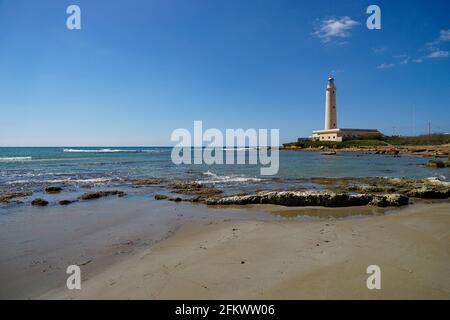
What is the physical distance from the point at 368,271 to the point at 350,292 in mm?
912

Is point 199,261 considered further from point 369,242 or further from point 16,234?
point 16,234

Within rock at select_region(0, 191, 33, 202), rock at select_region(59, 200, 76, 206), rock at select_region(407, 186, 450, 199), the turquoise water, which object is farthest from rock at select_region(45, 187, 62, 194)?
rock at select_region(407, 186, 450, 199)

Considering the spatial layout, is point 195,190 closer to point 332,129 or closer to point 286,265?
point 286,265

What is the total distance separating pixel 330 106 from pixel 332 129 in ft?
26.0

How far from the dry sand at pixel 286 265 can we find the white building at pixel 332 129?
304ft

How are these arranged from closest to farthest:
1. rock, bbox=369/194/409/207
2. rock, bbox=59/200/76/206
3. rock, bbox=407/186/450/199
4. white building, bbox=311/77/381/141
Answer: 1. rock, bbox=369/194/409/207
2. rock, bbox=59/200/76/206
3. rock, bbox=407/186/450/199
4. white building, bbox=311/77/381/141

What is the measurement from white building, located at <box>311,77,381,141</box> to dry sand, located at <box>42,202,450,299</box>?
92.7 m

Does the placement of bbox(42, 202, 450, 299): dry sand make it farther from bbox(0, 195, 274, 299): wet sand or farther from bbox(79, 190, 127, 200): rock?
bbox(79, 190, 127, 200): rock

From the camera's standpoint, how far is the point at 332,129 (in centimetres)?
9856

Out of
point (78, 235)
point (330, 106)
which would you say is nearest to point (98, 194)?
point (78, 235)

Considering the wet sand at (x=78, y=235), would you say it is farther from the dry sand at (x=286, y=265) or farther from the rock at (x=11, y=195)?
the rock at (x=11, y=195)

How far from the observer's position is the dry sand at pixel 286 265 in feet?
14.5

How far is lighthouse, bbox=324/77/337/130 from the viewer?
317ft
